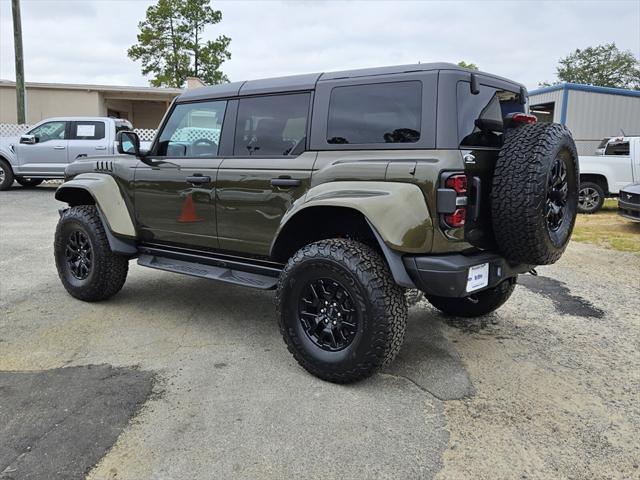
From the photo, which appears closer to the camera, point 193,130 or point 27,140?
point 193,130

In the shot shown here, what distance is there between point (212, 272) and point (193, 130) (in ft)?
4.00

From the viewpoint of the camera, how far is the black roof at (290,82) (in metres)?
3.22

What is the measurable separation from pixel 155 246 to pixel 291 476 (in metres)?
2.83

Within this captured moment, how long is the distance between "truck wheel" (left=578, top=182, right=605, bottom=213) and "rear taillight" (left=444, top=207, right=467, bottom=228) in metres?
9.29

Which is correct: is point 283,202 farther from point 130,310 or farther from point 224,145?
point 130,310

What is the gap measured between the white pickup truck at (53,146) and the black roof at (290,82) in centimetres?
991

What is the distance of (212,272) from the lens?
163 inches

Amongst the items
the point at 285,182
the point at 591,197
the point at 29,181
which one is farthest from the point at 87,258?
the point at 29,181

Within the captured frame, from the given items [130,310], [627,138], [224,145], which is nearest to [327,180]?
[224,145]

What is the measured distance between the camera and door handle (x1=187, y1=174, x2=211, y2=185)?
404cm

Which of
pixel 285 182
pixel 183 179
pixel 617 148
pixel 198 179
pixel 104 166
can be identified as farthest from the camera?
pixel 617 148

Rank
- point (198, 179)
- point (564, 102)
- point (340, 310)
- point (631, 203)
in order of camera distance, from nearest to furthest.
A: point (340, 310) → point (198, 179) → point (631, 203) → point (564, 102)

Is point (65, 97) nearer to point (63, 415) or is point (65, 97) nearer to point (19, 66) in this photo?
point (19, 66)

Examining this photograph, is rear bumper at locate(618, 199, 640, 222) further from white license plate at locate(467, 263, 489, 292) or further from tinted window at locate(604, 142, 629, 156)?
white license plate at locate(467, 263, 489, 292)
